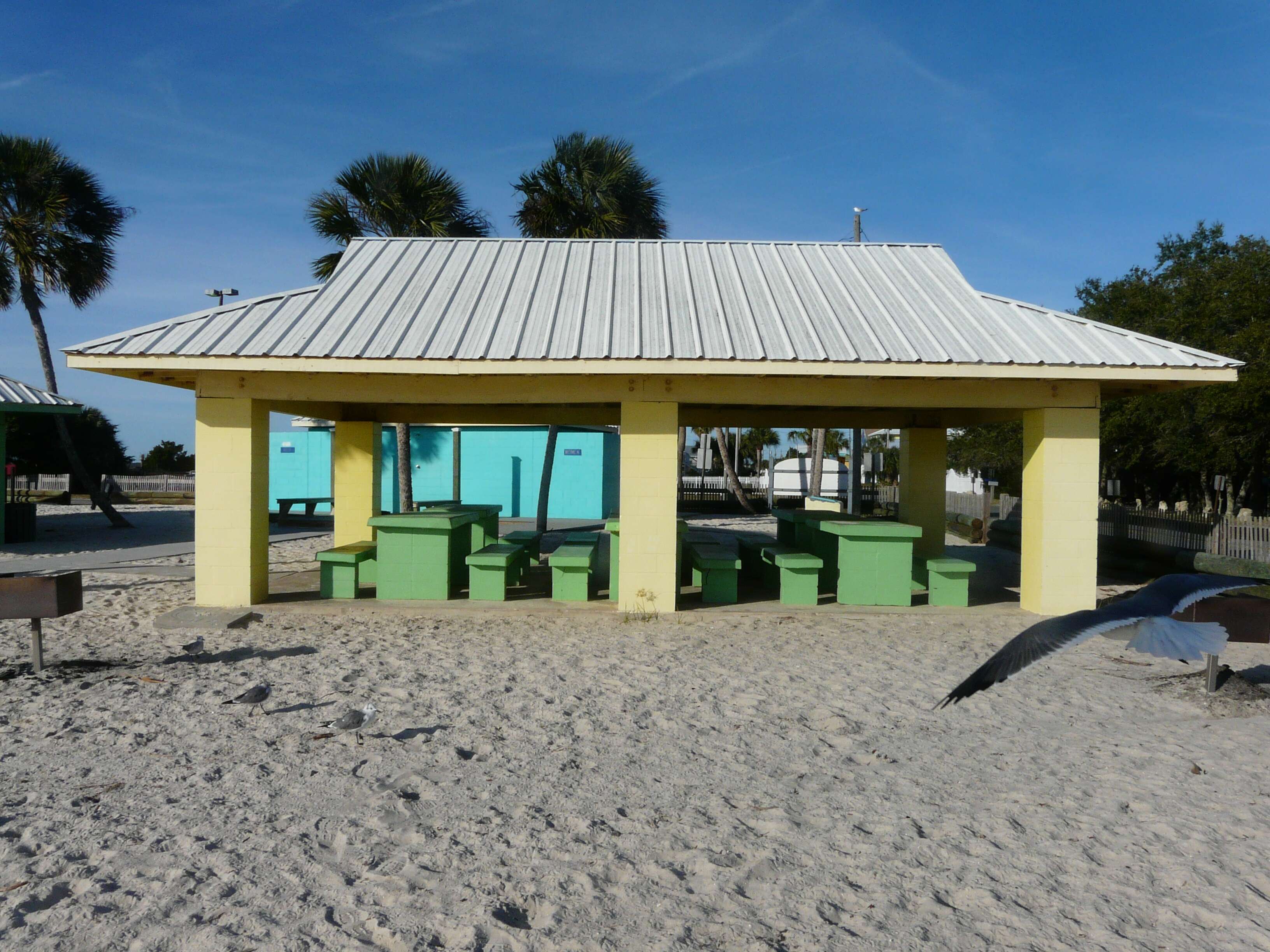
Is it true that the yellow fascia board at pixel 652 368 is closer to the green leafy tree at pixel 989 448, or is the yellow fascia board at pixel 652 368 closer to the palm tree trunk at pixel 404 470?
the palm tree trunk at pixel 404 470

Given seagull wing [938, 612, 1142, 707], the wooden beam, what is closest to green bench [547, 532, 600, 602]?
the wooden beam

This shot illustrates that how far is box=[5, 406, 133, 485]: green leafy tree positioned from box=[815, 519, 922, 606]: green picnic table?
84.1ft

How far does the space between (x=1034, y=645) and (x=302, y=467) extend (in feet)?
90.0

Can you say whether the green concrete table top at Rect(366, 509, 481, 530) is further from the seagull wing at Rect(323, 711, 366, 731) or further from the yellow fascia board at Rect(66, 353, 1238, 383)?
the seagull wing at Rect(323, 711, 366, 731)

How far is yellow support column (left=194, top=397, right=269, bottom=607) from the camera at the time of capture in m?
9.04

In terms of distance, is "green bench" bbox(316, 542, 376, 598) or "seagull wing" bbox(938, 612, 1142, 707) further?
"green bench" bbox(316, 542, 376, 598)

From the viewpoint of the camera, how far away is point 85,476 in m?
19.5

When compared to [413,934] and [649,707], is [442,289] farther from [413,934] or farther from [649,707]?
[413,934]

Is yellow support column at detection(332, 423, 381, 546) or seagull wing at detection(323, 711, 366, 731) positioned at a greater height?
yellow support column at detection(332, 423, 381, 546)

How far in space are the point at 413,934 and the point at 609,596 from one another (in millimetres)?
7390

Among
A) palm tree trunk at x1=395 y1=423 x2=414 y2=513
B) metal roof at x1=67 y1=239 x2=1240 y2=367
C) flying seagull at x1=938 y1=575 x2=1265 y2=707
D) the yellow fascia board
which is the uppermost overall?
metal roof at x1=67 y1=239 x2=1240 y2=367

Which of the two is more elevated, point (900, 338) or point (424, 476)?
point (900, 338)

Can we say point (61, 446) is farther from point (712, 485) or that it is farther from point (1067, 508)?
point (1067, 508)

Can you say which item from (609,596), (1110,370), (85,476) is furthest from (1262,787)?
(85,476)
